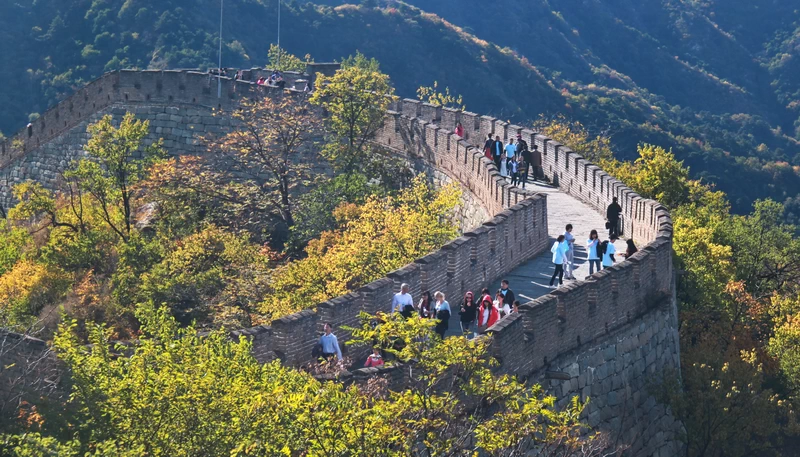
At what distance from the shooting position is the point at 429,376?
1652 centimetres

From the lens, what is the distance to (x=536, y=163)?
112 ft

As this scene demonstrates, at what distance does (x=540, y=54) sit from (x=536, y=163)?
281 feet

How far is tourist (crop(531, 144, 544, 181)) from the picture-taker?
112 ft

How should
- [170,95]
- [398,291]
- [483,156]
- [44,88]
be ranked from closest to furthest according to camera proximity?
[398,291] < [483,156] < [170,95] < [44,88]

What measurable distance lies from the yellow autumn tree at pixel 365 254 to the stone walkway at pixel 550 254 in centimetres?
215

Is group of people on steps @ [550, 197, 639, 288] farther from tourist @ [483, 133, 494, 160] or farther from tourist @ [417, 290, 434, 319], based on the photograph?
tourist @ [483, 133, 494, 160]

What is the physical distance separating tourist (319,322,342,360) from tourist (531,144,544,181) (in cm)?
1521

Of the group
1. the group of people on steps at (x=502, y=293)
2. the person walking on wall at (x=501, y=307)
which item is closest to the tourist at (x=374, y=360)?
the group of people on steps at (x=502, y=293)

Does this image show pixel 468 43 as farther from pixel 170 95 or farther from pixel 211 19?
pixel 170 95

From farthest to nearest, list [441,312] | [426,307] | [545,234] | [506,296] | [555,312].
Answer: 1. [545,234]
2. [506,296]
3. [555,312]
4. [426,307]
5. [441,312]

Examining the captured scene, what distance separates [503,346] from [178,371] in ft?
14.9

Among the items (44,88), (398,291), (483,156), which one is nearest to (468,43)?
(44,88)

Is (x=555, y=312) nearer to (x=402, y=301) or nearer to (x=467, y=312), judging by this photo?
(x=467, y=312)

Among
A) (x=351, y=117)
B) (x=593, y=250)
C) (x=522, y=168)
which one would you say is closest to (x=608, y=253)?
(x=593, y=250)
